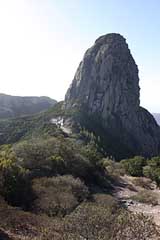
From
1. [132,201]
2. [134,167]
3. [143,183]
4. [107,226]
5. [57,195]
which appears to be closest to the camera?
[107,226]

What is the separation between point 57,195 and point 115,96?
104 m

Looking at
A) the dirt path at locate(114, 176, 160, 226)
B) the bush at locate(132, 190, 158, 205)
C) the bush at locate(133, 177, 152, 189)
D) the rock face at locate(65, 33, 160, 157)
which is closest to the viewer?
the dirt path at locate(114, 176, 160, 226)

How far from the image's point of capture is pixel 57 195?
20594 millimetres

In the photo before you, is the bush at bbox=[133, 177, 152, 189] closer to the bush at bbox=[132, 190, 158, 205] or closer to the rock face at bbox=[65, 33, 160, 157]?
the bush at bbox=[132, 190, 158, 205]

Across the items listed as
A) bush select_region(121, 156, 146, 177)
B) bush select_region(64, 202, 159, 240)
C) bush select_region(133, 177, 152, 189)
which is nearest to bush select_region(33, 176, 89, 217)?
bush select_region(64, 202, 159, 240)

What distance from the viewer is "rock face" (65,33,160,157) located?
11968cm

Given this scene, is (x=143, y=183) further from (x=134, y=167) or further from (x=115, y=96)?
(x=115, y=96)

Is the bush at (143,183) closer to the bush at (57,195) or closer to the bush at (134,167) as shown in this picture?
the bush at (134,167)

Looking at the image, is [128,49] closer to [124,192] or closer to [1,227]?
[124,192]

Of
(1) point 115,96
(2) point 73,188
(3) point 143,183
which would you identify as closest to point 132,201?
(2) point 73,188

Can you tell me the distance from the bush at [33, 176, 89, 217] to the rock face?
288 ft

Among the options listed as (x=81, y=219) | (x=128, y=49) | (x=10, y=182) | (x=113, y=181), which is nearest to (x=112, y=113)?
(x=128, y=49)

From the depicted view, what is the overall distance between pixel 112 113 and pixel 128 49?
32691 millimetres

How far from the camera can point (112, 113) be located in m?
122
